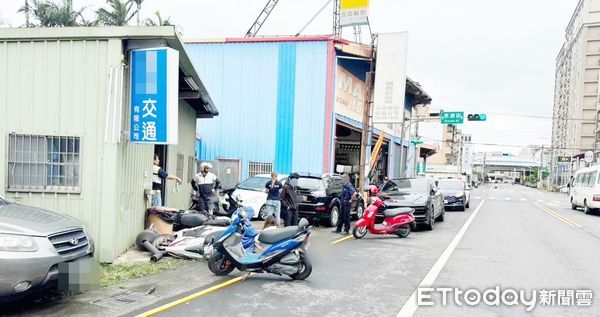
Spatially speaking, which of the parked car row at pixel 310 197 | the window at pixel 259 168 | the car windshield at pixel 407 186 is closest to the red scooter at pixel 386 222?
the parked car row at pixel 310 197

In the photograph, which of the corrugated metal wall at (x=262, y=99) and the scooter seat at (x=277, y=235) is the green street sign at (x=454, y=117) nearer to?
the corrugated metal wall at (x=262, y=99)

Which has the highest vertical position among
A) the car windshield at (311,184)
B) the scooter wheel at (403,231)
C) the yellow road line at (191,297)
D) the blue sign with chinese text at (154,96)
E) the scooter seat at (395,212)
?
the blue sign with chinese text at (154,96)

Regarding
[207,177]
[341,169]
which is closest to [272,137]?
[341,169]

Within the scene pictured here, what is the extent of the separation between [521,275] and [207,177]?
735 cm

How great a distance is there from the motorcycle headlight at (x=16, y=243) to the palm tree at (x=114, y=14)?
79.0 feet

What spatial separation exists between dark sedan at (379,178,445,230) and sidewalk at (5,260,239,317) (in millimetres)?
7473

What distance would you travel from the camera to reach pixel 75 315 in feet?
15.8

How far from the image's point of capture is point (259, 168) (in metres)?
19.5

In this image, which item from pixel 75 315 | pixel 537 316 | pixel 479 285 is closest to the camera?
pixel 75 315

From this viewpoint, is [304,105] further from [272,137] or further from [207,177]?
[207,177]

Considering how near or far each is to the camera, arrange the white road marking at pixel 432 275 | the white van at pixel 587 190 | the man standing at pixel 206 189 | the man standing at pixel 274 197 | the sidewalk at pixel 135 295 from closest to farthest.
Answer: the sidewalk at pixel 135 295 < the white road marking at pixel 432 275 < the man standing at pixel 274 197 < the man standing at pixel 206 189 < the white van at pixel 587 190

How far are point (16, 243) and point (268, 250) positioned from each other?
3098 mm

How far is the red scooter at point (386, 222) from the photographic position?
36.6ft

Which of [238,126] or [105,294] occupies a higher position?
[238,126]
